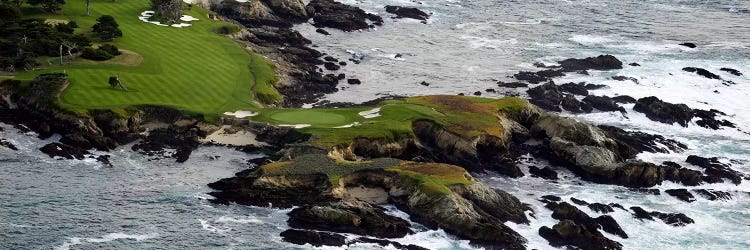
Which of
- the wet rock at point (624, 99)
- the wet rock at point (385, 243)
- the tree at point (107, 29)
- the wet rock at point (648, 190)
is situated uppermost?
the tree at point (107, 29)

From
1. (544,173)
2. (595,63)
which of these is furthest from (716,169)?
(595,63)

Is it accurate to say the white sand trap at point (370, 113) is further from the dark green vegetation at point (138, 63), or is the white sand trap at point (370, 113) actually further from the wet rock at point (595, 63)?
the wet rock at point (595, 63)

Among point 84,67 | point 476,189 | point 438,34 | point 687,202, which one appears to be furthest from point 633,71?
point 84,67

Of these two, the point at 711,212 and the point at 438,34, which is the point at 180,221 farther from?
the point at 438,34

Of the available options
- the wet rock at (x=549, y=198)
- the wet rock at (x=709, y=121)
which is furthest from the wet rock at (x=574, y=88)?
the wet rock at (x=549, y=198)

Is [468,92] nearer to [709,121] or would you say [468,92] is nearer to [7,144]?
[709,121]

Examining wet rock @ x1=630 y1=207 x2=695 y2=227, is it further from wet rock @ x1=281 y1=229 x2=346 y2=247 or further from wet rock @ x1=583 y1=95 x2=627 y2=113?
wet rock @ x1=583 y1=95 x2=627 y2=113
